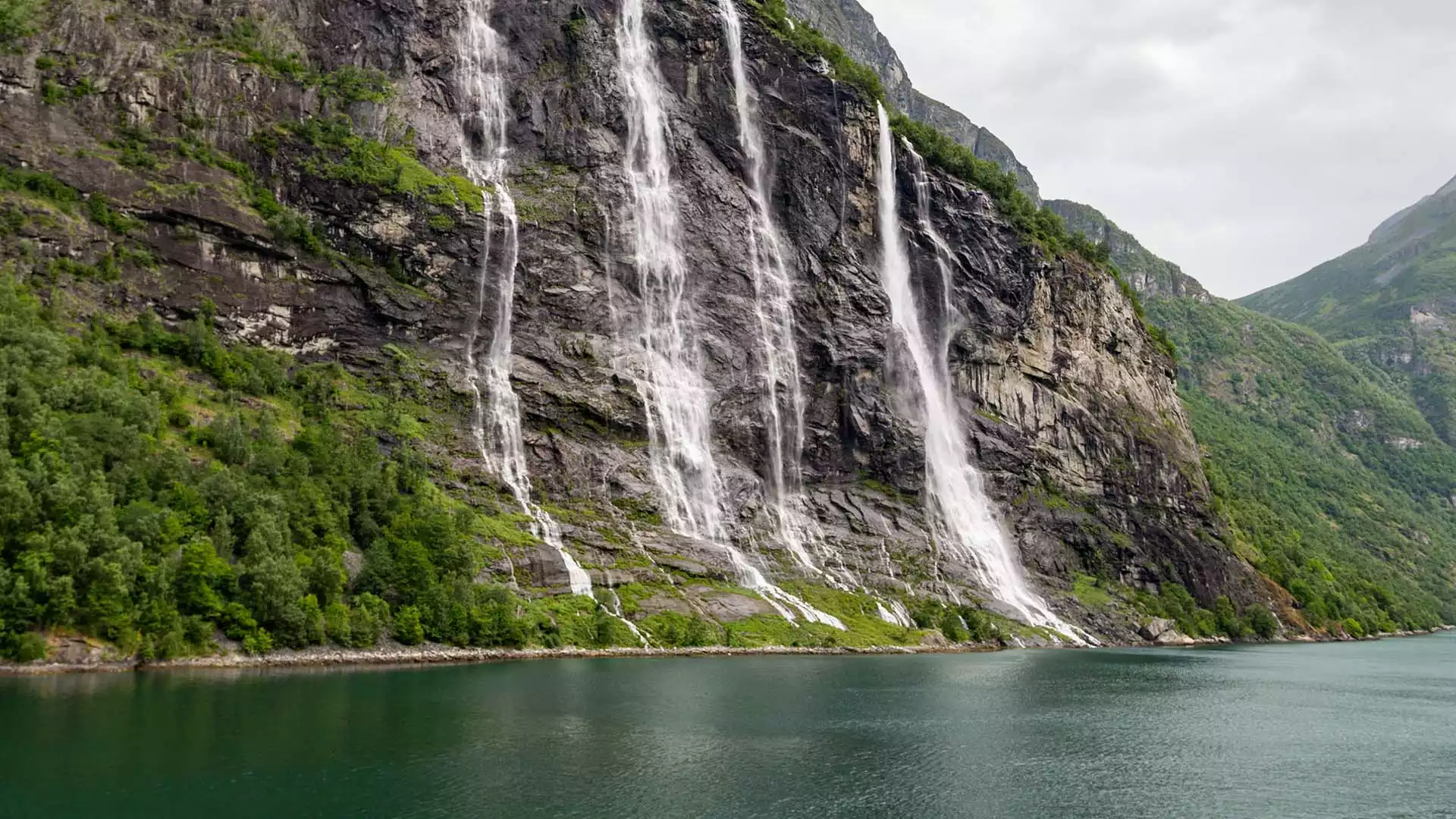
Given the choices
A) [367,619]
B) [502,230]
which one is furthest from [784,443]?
[367,619]

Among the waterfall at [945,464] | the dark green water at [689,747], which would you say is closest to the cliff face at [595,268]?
the waterfall at [945,464]

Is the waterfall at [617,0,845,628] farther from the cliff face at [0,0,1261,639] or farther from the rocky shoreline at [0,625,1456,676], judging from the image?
the rocky shoreline at [0,625,1456,676]

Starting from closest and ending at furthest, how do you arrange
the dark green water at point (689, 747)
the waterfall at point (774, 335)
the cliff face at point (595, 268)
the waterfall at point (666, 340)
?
the dark green water at point (689, 747)
the cliff face at point (595, 268)
the waterfall at point (666, 340)
the waterfall at point (774, 335)

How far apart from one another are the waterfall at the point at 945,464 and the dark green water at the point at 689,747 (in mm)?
36154

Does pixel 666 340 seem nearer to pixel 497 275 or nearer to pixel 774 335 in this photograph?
pixel 774 335

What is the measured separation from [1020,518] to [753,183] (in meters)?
43.3

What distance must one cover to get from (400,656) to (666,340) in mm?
42688

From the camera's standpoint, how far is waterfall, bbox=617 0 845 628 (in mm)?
82625

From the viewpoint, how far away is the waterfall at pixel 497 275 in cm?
7669

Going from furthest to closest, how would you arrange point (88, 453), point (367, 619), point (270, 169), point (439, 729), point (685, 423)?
point (685, 423) → point (270, 169) → point (367, 619) → point (88, 453) → point (439, 729)

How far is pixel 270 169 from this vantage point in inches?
3280

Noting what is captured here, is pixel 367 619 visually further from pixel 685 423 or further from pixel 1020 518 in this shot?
pixel 1020 518

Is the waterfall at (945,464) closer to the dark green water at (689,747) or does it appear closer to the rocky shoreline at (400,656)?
the rocky shoreline at (400,656)

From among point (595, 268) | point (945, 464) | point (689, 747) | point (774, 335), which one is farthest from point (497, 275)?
point (689, 747)
